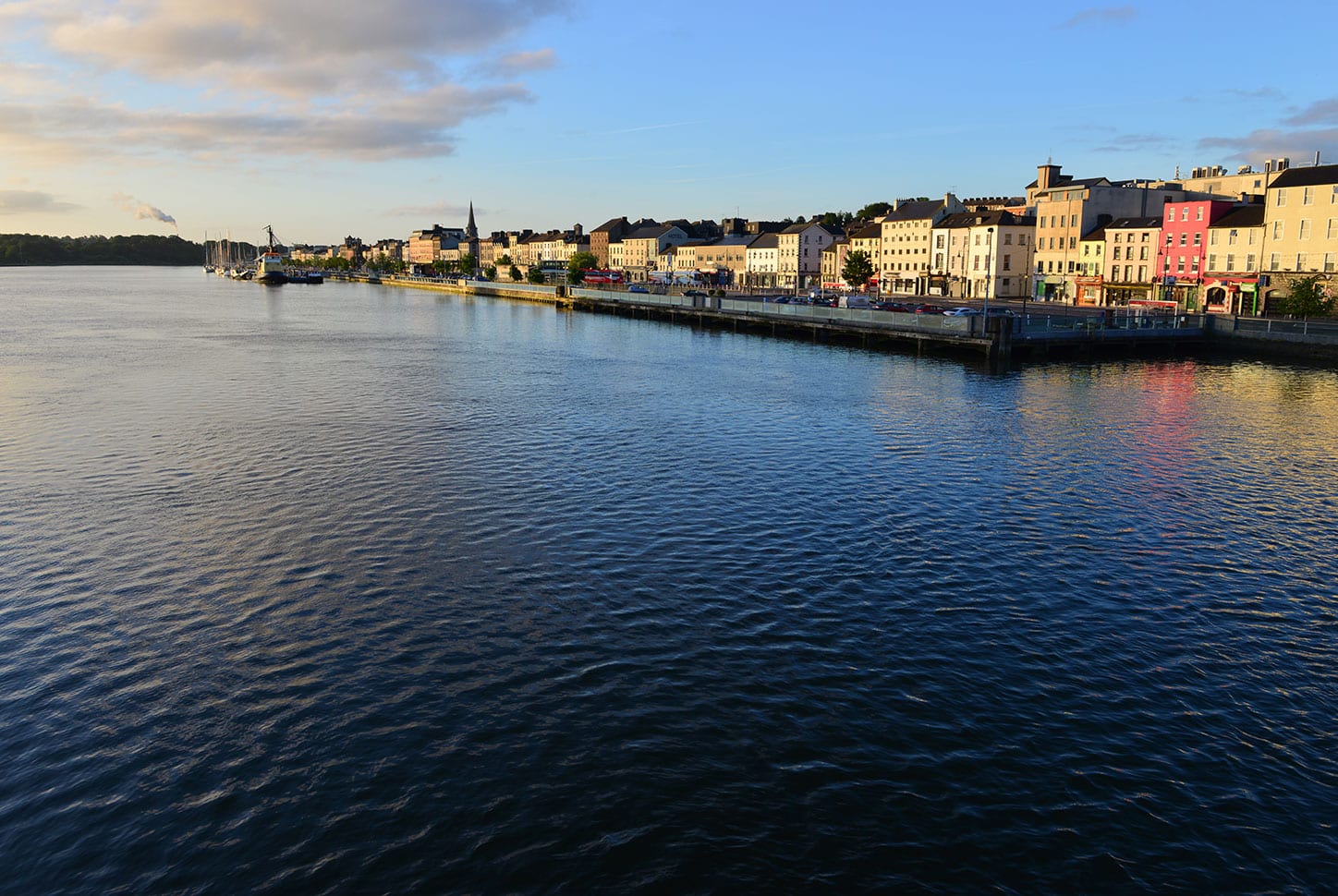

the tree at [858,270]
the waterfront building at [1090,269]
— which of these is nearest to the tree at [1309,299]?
the waterfront building at [1090,269]

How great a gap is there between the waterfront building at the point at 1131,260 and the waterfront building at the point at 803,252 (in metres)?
73.3

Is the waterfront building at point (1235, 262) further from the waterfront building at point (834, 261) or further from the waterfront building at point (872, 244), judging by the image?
the waterfront building at point (834, 261)

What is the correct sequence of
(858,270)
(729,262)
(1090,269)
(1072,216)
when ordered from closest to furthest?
(1090,269), (1072,216), (858,270), (729,262)

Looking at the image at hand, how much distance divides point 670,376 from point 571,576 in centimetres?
3837

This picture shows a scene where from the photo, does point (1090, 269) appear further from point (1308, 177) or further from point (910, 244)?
point (910, 244)

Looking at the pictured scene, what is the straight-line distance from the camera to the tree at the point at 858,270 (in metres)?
141

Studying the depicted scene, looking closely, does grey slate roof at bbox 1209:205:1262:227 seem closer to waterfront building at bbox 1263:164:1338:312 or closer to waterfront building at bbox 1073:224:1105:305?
waterfront building at bbox 1263:164:1338:312

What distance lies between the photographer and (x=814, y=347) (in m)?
78.8

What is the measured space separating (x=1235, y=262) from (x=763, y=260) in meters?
105

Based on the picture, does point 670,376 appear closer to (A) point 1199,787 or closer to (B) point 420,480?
(B) point 420,480

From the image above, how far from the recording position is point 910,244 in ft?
482

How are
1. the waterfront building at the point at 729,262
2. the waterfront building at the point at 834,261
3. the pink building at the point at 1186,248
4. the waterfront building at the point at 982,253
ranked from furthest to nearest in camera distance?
the waterfront building at the point at 729,262, the waterfront building at the point at 834,261, the waterfront building at the point at 982,253, the pink building at the point at 1186,248

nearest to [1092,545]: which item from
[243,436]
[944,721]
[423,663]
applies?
[944,721]

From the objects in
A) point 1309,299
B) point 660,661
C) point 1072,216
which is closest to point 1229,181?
point 1072,216
